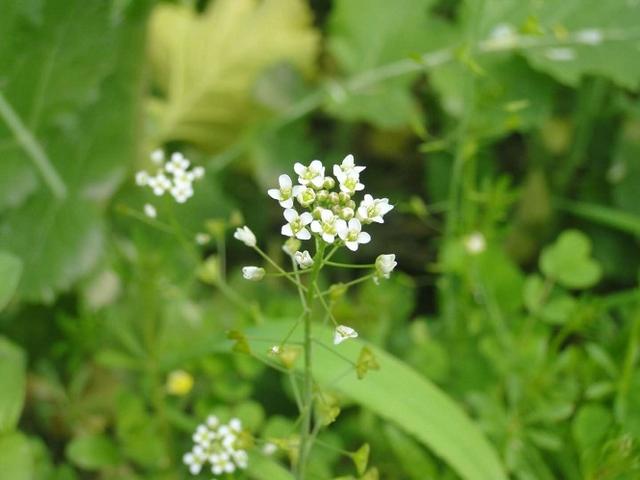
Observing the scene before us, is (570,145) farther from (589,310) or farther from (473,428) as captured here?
(473,428)

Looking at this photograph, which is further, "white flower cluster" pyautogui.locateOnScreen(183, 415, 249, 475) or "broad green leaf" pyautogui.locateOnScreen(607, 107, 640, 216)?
"broad green leaf" pyautogui.locateOnScreen(607, 107, 640, 216)

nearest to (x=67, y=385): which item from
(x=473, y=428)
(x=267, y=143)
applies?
(x=267, y=143)

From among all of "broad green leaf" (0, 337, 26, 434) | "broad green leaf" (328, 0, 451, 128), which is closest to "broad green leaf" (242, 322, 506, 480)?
"broad green leaf" (0, 337, 26, 434)

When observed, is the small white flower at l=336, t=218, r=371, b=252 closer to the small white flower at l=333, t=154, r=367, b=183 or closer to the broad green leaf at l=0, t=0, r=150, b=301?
the small white flower at l=333, t=154, r=367, b=183

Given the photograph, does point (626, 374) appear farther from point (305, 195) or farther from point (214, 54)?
point (214, 54)

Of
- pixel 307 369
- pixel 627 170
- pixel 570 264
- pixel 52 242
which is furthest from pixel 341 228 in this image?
pixel 627 170

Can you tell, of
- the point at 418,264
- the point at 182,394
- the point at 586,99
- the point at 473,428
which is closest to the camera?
the point at 473,428
